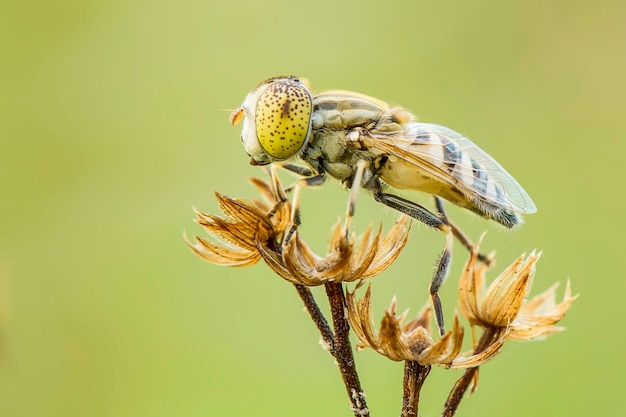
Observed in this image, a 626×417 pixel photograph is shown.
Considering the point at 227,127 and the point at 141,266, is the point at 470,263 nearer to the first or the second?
the point at 141,266

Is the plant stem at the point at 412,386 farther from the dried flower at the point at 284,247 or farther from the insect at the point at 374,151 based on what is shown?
the insect at the point at 374,151

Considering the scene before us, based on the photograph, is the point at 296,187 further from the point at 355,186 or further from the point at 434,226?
the point at 434,226

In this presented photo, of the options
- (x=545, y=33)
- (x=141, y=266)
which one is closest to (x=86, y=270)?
(x=141, y=266)

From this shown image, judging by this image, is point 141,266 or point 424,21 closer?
point 141,266

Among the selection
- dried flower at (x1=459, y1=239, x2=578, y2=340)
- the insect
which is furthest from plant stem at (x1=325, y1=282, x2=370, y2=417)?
the insect

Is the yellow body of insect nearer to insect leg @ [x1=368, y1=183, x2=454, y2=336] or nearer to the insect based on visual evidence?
the insect

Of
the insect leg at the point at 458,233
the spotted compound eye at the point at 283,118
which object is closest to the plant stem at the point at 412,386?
the insect leg at the point at 458,233
